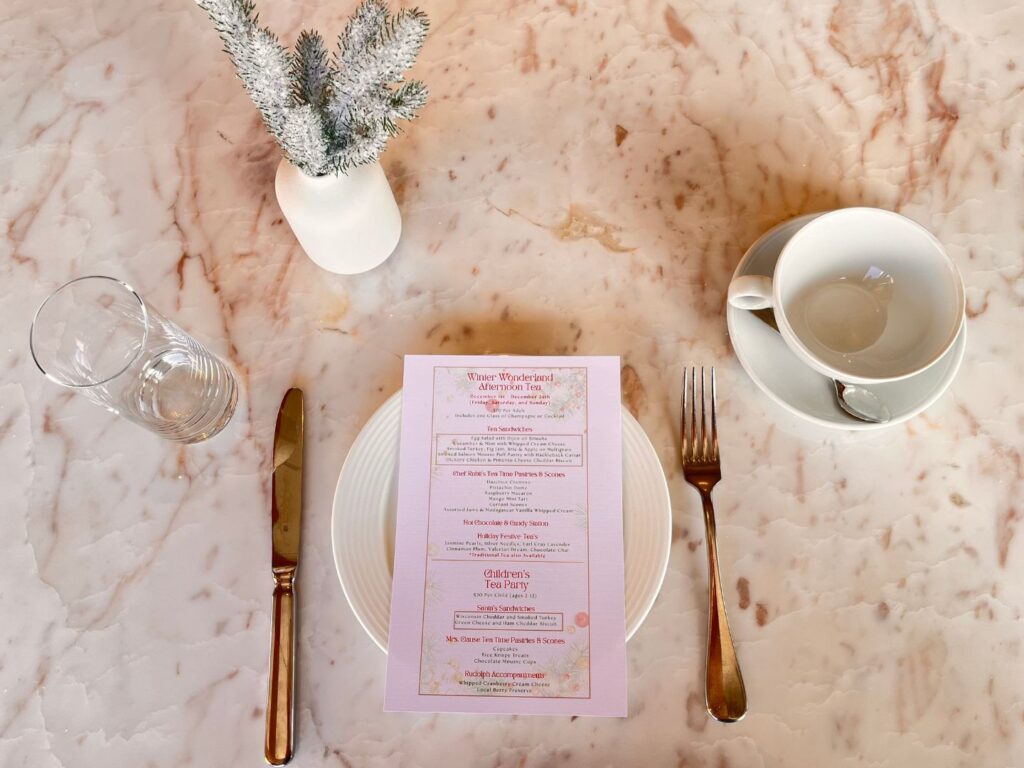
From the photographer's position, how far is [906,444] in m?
0.73

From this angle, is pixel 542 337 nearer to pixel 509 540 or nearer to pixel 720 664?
pixel 509 540

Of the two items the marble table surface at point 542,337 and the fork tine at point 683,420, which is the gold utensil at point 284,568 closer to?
the marble table surface at point 542,337

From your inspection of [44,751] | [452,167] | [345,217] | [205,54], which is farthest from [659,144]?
[44,751]

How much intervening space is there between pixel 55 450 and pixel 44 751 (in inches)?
11.6

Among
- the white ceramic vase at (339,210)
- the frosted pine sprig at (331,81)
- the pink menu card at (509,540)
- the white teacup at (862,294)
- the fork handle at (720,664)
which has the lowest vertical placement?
the fork handle at (720,664)

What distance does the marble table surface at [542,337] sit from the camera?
0.67m

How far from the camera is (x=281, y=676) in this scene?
67cm

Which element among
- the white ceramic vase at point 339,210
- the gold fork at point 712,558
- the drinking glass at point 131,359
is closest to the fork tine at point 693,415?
the gold fork at point 712,558

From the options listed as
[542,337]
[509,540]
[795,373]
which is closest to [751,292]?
[795,373]

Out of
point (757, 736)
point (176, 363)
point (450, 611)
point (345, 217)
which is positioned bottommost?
point (757, 736)

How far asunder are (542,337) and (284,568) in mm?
354

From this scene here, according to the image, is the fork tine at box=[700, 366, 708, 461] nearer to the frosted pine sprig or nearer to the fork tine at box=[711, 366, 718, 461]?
the fork tine at box=[711, 366, 718, 461]

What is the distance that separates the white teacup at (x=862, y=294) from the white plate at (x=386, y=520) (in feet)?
0.62

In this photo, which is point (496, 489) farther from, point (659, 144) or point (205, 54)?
point (205, 54)
